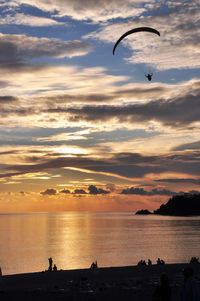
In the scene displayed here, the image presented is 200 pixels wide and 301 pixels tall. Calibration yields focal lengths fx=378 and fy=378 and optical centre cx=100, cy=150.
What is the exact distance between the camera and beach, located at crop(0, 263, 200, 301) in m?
20.7

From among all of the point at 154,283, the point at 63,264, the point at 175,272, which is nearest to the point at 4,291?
the point at 154,283

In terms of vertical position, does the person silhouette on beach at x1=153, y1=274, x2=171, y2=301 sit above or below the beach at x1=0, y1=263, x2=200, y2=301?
above

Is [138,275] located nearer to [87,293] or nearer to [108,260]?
[87,293]

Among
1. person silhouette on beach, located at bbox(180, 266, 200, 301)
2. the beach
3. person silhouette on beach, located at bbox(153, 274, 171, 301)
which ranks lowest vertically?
the beach

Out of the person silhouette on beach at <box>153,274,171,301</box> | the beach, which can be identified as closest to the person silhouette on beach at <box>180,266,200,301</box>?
the person silhouette on beach at <box>153,274,171,301</box>

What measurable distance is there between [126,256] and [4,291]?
58165 mm

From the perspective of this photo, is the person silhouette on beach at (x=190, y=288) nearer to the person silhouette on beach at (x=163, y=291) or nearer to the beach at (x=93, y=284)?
the person silhouette on beach at (x=163, y=291)

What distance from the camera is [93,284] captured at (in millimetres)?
24500

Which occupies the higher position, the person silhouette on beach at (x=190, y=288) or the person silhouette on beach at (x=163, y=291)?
the person silhouette on beach at (x=190, y=288)

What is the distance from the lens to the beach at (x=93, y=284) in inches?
816

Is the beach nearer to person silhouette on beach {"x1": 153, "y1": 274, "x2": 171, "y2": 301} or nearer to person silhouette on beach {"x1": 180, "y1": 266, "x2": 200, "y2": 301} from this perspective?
person silhouette on beach {"x1": 153, "y1": 274, "x2": 171, "y2": 301}

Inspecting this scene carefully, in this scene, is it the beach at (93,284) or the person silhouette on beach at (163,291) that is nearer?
the person silhouette on beach at (163,291)

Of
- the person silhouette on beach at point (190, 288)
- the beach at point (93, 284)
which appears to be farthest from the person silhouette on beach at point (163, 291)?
the beach at point (93, 284)

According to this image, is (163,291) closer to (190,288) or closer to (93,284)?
(190,288)
